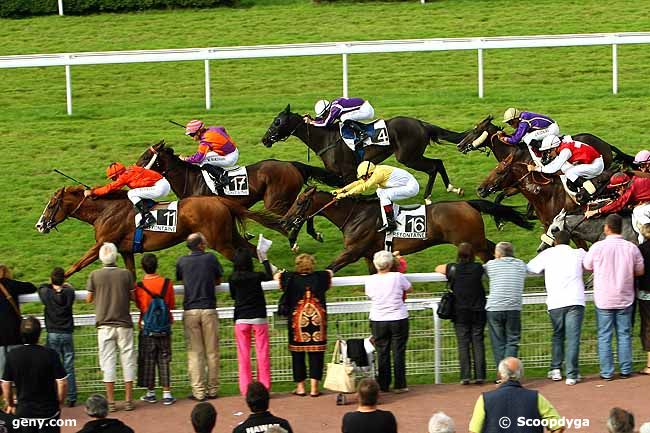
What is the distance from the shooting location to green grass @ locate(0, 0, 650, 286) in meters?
15.3

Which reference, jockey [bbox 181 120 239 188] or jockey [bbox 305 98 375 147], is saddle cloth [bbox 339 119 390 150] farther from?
jockey [bbox 181 120 239 188]

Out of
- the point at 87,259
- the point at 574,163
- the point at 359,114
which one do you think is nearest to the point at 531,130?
the point at 574,163

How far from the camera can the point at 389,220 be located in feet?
41.3

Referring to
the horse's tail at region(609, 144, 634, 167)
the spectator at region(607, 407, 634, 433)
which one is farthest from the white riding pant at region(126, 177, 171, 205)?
the spectator at region(607, 407, 634, 433)

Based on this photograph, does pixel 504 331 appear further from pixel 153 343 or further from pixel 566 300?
pixel 153 343

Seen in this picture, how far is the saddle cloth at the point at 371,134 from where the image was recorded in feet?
49.1

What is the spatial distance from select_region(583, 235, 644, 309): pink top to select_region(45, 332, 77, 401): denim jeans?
137 inches

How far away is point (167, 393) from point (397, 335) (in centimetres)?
155

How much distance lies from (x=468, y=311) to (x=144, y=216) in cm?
383

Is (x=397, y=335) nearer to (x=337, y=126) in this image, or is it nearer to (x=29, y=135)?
(x=337, y=126)

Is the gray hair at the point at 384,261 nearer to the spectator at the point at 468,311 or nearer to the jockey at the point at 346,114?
the spectator at the point at 468,311

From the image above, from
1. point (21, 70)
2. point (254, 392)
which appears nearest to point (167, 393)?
point (254, 392)

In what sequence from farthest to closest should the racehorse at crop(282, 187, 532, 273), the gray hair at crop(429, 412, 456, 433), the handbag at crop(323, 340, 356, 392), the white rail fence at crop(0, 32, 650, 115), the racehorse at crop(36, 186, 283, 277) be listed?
the white rail fence at crop(0, 32, 650, 115), the racehorse at crop(36, 186, 283, 277), the racehorse at crop(282, 187, 532, 273), the handbag at crop(323, 340, 356, 392), the gray hair at crop(429, 412, 456, 433)

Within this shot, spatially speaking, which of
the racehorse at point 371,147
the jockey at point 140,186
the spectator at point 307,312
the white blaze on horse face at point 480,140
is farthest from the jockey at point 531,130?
the spectator at point 307,312
